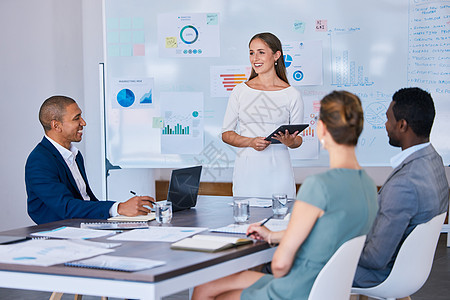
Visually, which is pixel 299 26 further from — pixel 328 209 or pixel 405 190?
pixel 328 209

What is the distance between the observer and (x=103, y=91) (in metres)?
5.38

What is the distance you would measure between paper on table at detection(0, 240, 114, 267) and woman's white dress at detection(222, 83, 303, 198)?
1.81 metres

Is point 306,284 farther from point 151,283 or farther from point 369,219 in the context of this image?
point 151,283

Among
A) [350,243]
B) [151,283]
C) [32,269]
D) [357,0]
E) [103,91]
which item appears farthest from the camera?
[103,91]

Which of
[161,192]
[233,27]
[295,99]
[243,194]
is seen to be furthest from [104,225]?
[161,192]

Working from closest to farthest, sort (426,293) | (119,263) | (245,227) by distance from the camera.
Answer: (119,263) < (245,227) < (426,293)

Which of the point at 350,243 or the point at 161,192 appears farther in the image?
the point at 161,192

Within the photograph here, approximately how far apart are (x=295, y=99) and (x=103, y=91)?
2209 mm

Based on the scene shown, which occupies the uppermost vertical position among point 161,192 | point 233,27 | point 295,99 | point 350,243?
point 233,27

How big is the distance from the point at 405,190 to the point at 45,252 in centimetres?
140

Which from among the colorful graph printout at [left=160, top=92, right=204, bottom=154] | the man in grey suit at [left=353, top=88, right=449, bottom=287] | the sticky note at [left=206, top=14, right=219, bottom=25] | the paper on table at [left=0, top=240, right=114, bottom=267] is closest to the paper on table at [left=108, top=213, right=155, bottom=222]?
the paper on table at [left=0, top=240, right=114, bottom=267]

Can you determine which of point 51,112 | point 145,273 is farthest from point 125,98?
point 145,273

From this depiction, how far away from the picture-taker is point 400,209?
8.04 feet

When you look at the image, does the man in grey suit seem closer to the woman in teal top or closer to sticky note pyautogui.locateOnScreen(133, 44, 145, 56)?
the woman in teal top
